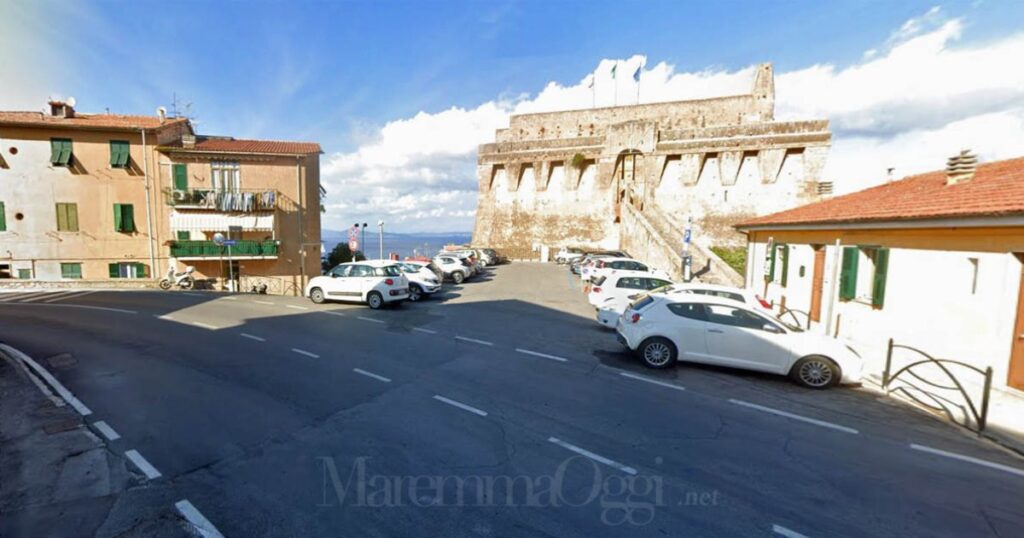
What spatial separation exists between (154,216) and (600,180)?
32174mm

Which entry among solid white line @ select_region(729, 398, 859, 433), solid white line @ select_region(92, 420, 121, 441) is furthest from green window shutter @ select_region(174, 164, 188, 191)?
solid white line @ select_region(729, 398, 859, 433)

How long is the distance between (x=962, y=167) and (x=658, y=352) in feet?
32.1

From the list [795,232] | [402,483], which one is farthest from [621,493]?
[795,232]

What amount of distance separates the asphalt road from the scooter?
13.7m

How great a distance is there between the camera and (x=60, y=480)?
3.97 meters

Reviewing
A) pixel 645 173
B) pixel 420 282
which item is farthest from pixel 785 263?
pixel 645 173

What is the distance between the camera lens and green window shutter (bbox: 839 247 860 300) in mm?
10633

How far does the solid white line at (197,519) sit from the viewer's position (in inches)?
129

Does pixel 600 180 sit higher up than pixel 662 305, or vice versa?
pixel 600 180

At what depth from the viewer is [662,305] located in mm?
8102

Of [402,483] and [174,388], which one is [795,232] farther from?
[174,388]

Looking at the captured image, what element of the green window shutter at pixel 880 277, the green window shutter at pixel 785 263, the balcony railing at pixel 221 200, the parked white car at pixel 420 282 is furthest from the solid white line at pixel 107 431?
the balcony railing at pixel 221 200

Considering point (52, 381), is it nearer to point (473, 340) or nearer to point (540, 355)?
point (473, 340)

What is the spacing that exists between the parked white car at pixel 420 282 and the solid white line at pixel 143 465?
11.3 metres
